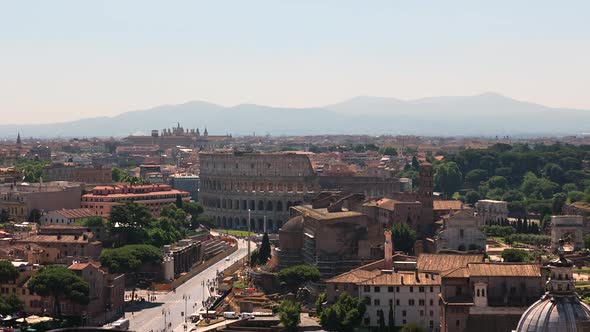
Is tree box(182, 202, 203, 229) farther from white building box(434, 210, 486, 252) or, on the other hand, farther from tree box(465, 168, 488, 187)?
tree box(465, 168, 488, 187)

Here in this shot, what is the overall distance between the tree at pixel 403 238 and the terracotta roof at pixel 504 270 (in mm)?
17005

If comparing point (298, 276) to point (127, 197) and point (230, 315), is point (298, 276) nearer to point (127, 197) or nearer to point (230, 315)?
point (230, 315)

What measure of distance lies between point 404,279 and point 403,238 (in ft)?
47.2

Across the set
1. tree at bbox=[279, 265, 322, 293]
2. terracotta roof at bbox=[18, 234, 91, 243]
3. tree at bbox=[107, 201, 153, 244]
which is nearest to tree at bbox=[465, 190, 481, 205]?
tree at bbox=[107, 201, 153, 244]

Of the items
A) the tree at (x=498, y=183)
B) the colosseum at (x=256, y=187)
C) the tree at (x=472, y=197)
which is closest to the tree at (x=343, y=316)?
the colosseum at (x=256, y=187)

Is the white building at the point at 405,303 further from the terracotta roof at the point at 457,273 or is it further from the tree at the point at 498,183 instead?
the tree at the point at 498,183

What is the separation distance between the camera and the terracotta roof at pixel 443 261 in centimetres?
6306

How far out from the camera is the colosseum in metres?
123

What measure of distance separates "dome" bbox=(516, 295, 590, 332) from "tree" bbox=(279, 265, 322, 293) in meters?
30.1

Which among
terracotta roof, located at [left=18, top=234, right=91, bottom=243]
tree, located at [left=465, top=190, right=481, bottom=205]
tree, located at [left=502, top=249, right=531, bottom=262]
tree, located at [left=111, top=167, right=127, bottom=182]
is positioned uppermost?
tree, located at [left=111, top=167, right=127, bottom=182]

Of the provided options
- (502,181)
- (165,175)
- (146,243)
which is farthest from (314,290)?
(165,175)

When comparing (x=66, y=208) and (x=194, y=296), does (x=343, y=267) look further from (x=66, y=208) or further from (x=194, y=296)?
(x=66, y=208)

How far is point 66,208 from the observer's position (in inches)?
4031

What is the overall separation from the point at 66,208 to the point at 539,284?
54.9m
